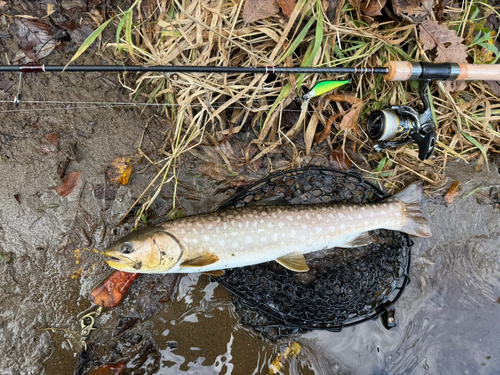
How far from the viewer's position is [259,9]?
1.91 metres

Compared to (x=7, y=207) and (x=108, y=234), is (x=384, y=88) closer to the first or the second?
(x=108, y=234)

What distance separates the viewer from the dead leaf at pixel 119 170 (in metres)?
2.17

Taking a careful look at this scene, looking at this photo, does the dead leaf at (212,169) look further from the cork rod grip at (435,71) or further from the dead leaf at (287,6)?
the cork rod grip at (435,71)

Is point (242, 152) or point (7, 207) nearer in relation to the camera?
point (7, 207)

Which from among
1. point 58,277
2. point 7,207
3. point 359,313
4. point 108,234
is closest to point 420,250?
point 359,313

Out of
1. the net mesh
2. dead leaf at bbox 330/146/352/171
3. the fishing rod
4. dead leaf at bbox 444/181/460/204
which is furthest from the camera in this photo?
dead leaf at bbox 444/181/460/204

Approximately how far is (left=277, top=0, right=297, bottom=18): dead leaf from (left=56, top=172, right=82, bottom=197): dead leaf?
186 centimetres

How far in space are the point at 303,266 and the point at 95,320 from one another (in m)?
1.57

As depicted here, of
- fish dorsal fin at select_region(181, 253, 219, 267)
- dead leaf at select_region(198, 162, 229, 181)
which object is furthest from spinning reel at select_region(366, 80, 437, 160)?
fish dorsal fin at select_region(181, 253, 219, 267)

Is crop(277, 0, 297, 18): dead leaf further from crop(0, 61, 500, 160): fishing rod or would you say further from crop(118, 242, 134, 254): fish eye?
crop(118, 242, 134, 254): fish eye

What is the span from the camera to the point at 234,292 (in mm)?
2098

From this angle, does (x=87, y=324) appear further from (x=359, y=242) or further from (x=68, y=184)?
(x=359, y=242)

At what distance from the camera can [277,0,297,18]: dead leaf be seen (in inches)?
73.6

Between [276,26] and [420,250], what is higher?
[276,26]
